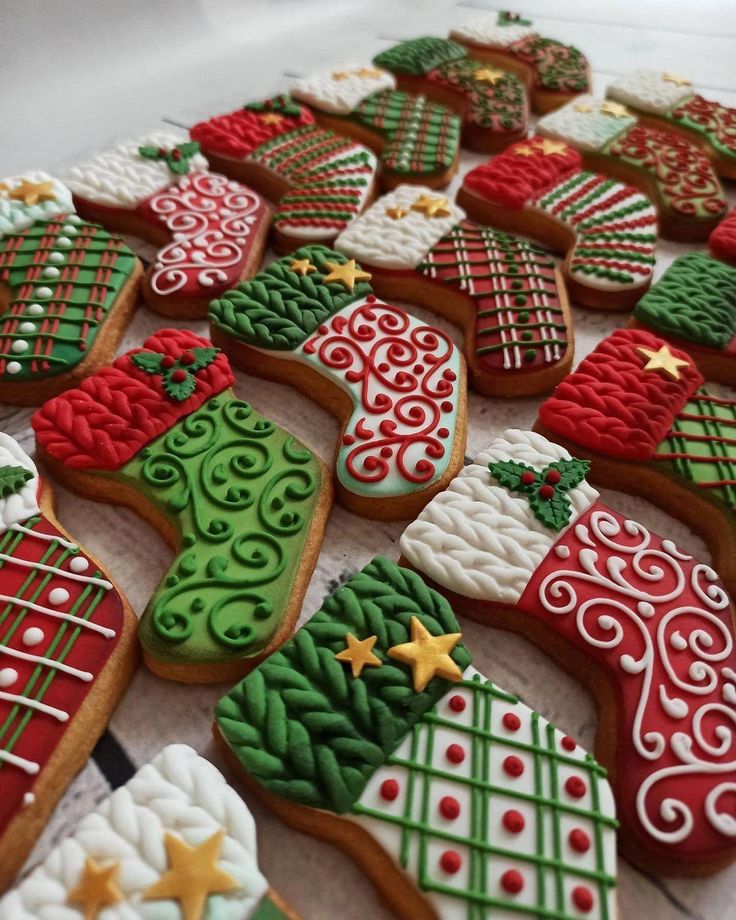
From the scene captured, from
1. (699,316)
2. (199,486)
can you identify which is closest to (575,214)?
(699,316)

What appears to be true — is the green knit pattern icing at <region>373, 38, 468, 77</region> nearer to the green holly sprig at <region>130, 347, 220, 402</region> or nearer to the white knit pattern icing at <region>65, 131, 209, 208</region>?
the white knit pattern icing at <region>65, 131, 209, 208</region>

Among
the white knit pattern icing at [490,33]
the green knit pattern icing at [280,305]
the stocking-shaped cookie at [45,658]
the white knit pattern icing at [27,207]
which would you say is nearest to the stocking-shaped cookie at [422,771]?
the stocking-shaped cookie at [45,658]

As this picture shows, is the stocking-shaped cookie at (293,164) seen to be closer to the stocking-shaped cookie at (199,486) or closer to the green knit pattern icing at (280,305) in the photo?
the green knit pattern icing at (280,305)

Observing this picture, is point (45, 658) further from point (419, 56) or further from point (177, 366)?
point (419, 56)

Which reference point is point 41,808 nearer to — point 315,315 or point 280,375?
point 280,375

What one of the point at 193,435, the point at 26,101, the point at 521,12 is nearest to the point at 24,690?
the point at 193,435

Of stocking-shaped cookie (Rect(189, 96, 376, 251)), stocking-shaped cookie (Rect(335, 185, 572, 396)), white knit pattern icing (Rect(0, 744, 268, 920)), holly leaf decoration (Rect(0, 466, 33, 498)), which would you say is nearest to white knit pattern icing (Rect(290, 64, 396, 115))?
stocking-shaped cookie (Rect(189, 96, 376, 251))
